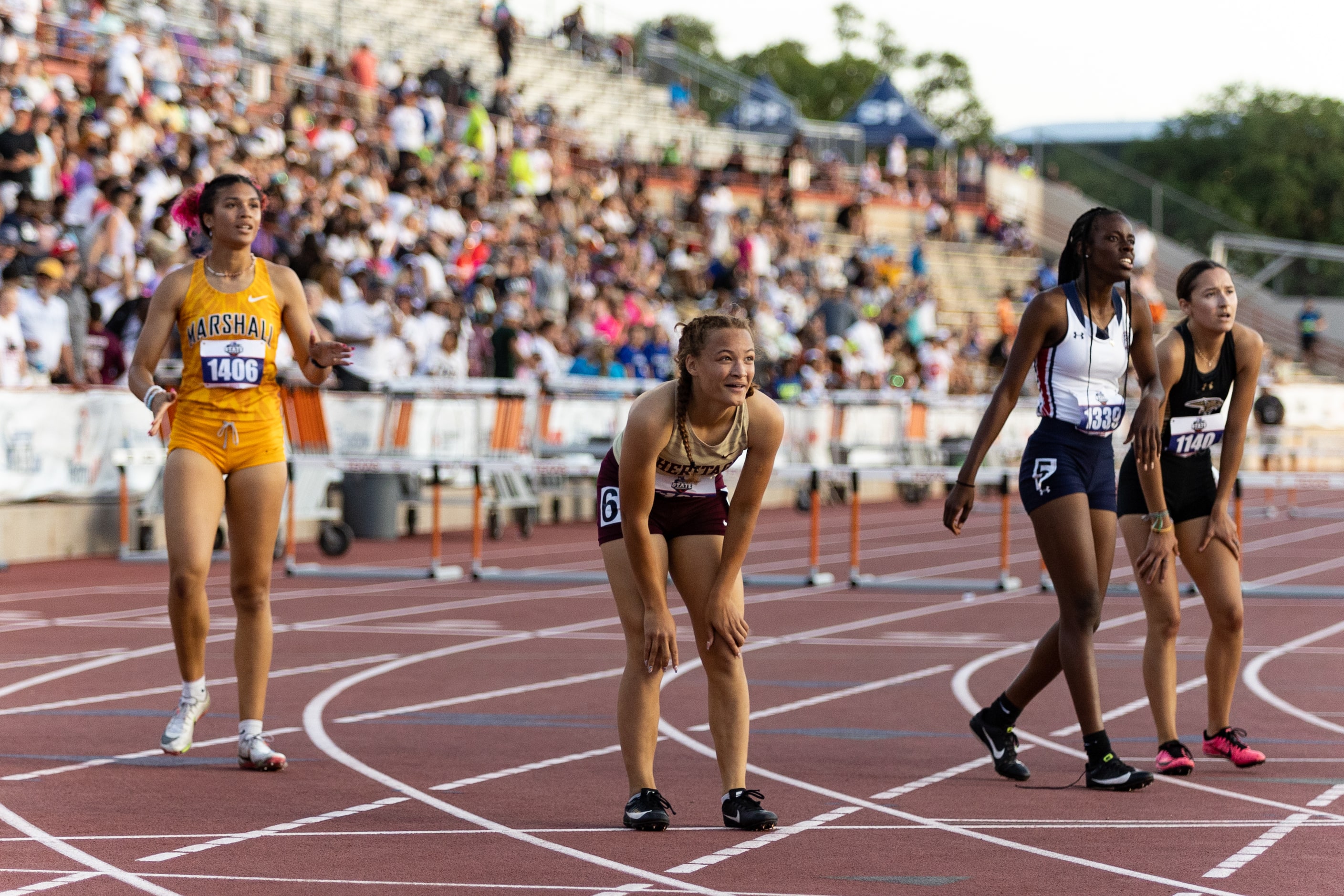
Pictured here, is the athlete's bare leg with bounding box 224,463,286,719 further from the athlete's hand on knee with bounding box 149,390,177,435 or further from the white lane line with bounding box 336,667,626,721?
the white lane line with bounding box 336,667,626,721

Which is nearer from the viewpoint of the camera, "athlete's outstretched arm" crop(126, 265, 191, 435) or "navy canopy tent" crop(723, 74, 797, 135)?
"athlete's outstretched arm" crop(126, 265, 191, 435)

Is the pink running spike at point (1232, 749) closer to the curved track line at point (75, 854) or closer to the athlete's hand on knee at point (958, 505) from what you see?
the athlete's hand on knee at point (958, 505)

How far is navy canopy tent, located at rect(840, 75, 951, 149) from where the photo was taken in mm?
44969

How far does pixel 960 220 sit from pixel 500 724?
130 feet

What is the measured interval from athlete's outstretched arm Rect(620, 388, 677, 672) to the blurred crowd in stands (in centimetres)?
911

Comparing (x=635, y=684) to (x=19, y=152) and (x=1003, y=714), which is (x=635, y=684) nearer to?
(x=1003, y=714)

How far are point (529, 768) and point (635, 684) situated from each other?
1.35 metres

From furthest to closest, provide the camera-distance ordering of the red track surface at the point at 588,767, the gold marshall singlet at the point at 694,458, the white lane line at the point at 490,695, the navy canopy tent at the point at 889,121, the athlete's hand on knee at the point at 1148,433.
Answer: the navy canopy tent at the point at 889,121
the white lane line at the point at 490,695
the athlete's hand on knee at the point at 1148,433
the gold marshall singlet at the point at 694,458
the red track surface at the point at 588,767

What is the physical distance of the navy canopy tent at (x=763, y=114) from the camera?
150 feet

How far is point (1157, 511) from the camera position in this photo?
7488mm

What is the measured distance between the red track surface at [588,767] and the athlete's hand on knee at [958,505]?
0.98 metres

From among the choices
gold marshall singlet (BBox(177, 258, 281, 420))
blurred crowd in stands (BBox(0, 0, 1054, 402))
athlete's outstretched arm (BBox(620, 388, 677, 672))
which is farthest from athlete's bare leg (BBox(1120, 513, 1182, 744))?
blurred crowd in stands (BBox(0, 0, 1054, 402))

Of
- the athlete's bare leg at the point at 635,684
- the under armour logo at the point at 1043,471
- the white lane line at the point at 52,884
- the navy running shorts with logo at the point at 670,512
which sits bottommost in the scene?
the white lane line at the point at 52,884

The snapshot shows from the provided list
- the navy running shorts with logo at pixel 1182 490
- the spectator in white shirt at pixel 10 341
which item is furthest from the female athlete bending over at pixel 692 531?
the spectator in white shirt at pixel 10 341
